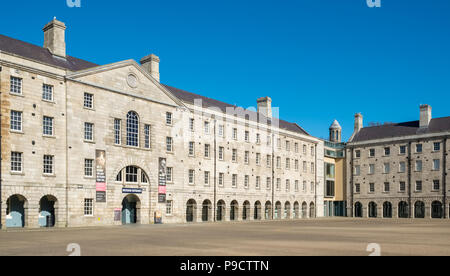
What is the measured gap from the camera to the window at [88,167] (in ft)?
133

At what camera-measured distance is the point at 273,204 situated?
63094mm

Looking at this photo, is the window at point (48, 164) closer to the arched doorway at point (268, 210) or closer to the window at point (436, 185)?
the arched doorway at point (268, 210)

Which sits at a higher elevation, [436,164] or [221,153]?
[221,153]

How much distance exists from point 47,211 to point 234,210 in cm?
2495

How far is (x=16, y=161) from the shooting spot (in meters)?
35.6

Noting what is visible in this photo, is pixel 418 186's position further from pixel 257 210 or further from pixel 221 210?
pixel 221 210

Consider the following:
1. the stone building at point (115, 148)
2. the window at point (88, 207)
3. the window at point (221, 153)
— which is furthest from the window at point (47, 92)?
the window at point (221, 153)

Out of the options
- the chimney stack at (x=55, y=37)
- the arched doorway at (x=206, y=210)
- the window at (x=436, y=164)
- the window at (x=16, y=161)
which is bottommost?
the arched doorway at (x=206, y=210)

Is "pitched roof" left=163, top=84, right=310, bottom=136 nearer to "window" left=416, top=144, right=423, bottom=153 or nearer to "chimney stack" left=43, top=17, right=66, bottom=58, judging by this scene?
"chimney stack" left=43, top=17, right=66, bottom=58

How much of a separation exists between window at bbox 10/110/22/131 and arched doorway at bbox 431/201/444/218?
57663 mm

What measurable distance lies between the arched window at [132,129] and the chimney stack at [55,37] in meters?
8.39

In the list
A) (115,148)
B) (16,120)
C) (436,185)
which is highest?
(16,120)

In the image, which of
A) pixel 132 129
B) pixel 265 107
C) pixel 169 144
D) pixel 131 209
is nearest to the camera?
pixel 132 129

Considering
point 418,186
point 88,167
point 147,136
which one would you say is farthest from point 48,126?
point 418,186
